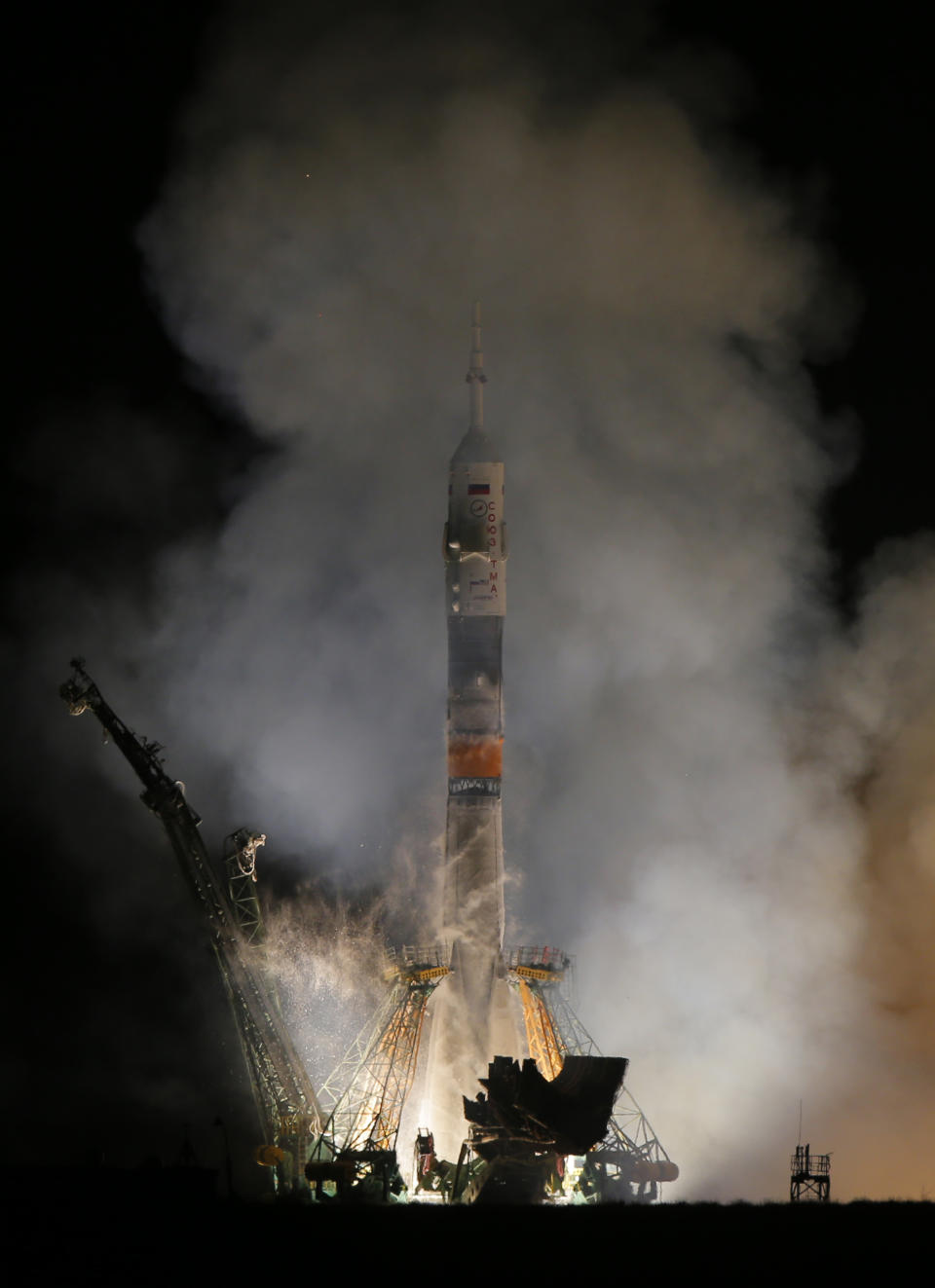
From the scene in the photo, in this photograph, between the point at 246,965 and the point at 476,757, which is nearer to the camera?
the point at 246,965

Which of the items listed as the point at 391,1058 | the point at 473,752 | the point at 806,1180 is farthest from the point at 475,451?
the point at 806,1180

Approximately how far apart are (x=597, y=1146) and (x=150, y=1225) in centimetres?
1717

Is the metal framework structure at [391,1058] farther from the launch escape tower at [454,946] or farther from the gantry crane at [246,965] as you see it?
the gantry crane at [246,965]

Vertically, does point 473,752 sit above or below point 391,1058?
above

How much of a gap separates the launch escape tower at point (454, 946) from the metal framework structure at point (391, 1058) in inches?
1.7

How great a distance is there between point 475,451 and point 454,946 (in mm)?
13692

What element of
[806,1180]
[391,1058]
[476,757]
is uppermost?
[476,757]

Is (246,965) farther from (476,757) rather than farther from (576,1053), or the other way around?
(576,1053)

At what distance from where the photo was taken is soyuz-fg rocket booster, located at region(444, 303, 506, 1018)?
173 ft

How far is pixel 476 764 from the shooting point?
5300cm

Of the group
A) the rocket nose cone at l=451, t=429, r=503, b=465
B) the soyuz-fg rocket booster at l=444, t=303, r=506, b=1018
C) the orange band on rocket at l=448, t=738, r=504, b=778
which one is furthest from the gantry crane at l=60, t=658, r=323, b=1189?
the rocket nose cone at l=451, t=429, r=503, b=465

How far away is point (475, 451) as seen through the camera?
5294 cm

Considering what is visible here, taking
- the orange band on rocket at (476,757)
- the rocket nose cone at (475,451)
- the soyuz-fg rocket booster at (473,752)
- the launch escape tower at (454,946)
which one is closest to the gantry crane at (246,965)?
the launch escape tower at (454,946)

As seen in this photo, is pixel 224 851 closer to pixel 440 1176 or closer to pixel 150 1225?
pixel 440 1176
